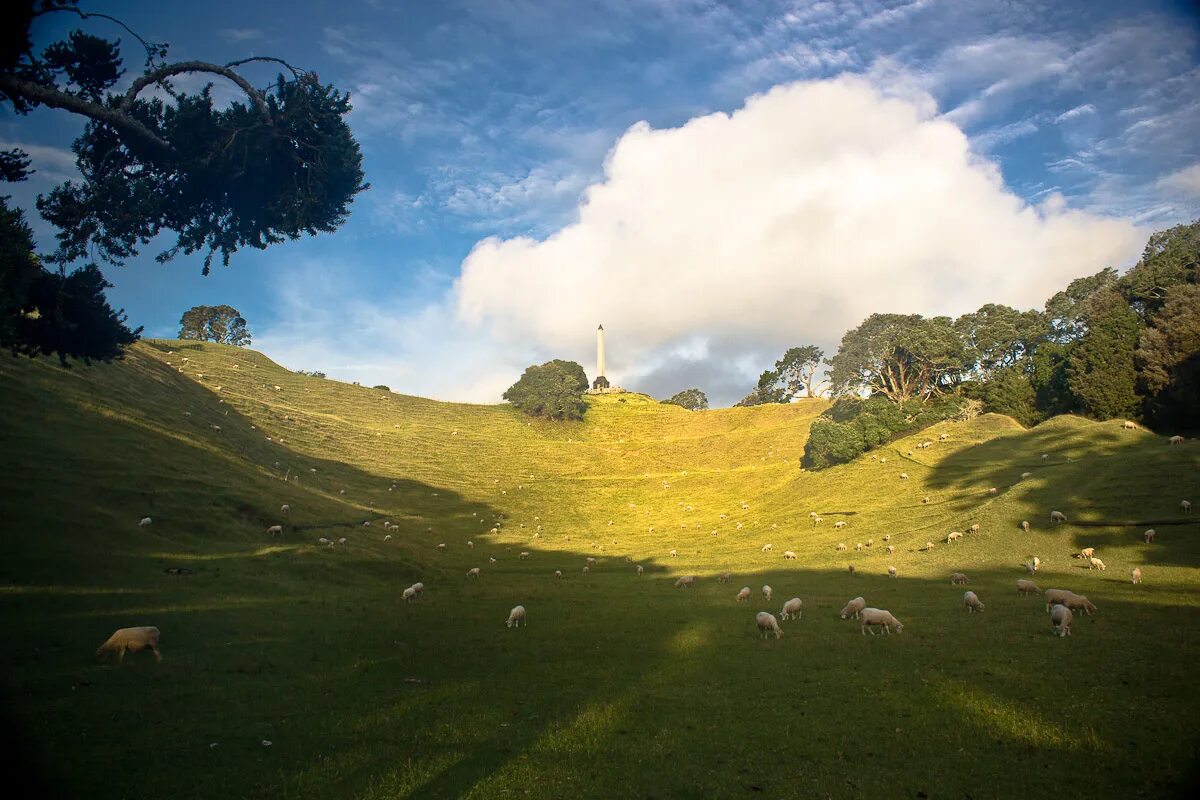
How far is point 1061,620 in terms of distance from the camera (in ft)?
77.8

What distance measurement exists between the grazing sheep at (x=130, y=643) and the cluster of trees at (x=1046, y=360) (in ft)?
292

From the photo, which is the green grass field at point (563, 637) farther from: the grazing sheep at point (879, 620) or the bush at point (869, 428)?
the bush at point (869, 428)

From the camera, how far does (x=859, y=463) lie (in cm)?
9094

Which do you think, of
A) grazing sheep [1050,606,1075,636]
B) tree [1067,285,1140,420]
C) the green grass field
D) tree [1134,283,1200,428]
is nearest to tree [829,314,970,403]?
tree [1067,285,1140,420]

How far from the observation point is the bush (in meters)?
94.1

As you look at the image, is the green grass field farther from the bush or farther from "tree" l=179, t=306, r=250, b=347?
"tree" l=179, t=306, r=250, b=347

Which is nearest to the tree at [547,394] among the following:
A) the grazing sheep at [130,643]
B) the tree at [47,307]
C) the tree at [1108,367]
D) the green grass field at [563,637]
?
the green grass field at [563,637]

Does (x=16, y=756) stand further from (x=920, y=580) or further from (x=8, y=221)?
(x=920, y=580)

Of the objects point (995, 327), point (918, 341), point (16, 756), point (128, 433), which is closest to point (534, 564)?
point (128, 433)

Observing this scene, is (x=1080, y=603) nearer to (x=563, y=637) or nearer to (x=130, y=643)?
(x=563, y=637)

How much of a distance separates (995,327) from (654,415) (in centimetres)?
8326

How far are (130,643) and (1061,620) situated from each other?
3428cm

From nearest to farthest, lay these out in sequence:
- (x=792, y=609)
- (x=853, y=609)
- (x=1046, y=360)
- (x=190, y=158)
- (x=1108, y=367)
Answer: (x=190, y=158) → (x=853, y=609) → (x=792, y=609) → (x=1108, y=367) → (x=1046, y=360)

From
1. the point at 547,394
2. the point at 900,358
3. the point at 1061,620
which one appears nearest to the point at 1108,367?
the point at 900,358
